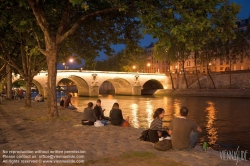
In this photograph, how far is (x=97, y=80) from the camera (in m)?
78.0

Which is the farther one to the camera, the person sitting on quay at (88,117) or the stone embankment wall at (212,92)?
the stone embankment wall at (212,92)

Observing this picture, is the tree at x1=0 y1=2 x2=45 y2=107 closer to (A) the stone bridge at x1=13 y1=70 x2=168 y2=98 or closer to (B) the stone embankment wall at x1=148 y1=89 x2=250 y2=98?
(A) the stone bridge at x1=13 y1=70 x2=168 y2=98

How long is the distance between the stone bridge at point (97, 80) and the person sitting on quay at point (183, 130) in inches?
2459

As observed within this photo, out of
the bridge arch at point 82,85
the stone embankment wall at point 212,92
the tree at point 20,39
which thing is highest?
the tree at point 20,39

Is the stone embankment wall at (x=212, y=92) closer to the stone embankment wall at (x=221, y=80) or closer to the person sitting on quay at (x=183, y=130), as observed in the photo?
the stone embankment wall at (x=221, y=80)

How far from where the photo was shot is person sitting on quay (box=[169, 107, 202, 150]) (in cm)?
823

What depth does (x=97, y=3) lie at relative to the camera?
52.9ft

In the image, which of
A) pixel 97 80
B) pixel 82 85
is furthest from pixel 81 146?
pixel 82 85

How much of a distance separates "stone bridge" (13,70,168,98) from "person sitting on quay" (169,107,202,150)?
62.5 metres

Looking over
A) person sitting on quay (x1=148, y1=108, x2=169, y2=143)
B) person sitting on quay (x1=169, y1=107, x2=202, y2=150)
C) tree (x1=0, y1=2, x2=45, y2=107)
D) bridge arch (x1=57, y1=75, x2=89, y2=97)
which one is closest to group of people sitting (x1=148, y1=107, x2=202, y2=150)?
person sitting on quay (x1=169, y1=107, x2=202, y2=150)

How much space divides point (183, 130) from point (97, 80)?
7035 cm

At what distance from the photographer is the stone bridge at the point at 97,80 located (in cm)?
7202

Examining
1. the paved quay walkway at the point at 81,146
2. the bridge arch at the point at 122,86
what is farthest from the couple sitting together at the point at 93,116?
the bridge arch at the point at 122,86

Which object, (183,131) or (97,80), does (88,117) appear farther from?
(97,80)
